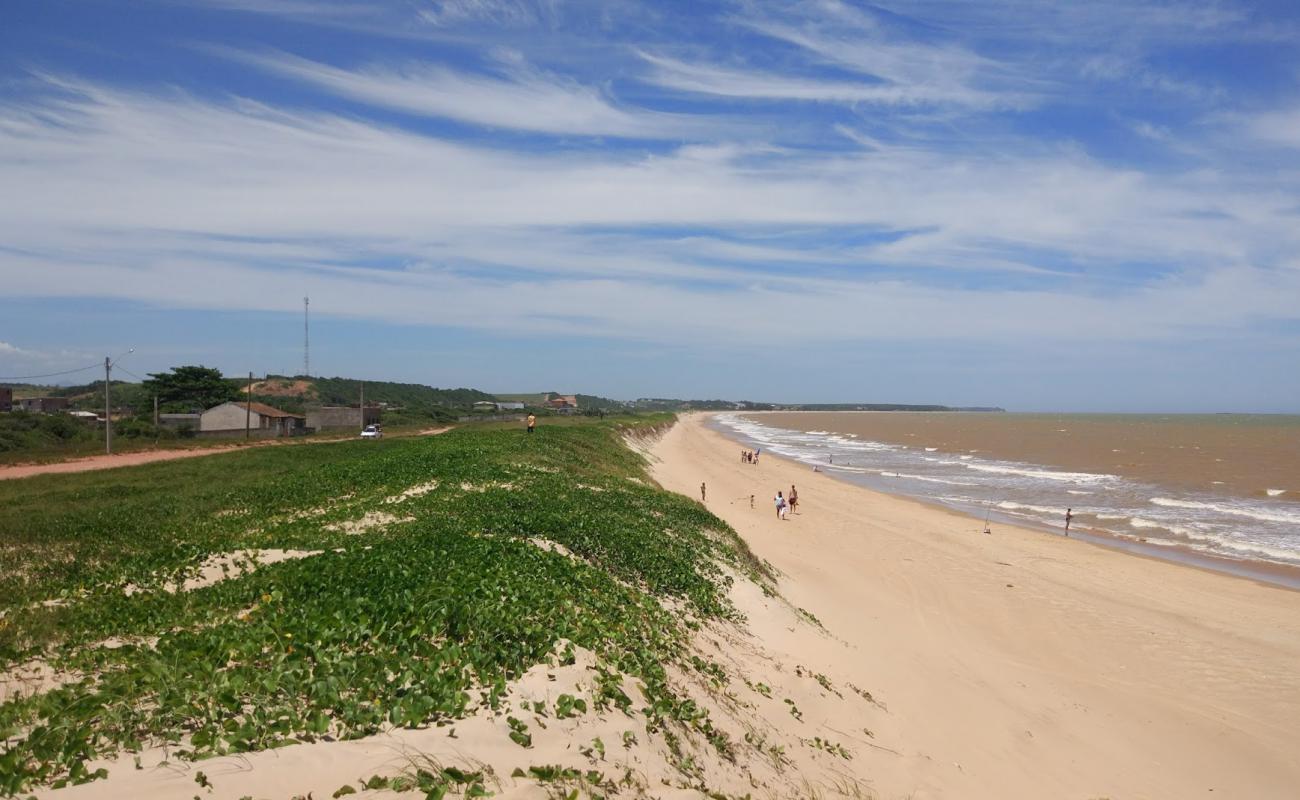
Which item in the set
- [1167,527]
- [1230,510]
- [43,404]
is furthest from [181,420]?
[1230,510]

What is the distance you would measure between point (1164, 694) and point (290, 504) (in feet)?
63.9

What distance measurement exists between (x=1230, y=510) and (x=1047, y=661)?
30.8 metres

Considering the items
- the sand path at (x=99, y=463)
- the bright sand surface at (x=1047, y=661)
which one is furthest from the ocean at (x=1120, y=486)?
the sand path at (x=99, y=463)

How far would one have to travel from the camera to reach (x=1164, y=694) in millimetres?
14250

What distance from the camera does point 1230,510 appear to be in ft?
126

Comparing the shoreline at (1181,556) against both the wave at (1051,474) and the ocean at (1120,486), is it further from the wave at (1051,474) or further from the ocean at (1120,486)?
the wave at (1051,474)

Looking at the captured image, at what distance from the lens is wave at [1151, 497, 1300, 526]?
36.0m

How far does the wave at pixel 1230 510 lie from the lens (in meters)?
36.0

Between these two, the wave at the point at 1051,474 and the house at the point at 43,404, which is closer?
the wave at the point at 1051,474

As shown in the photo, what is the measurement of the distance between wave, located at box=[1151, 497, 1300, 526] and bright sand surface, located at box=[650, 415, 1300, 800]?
47.0 ft

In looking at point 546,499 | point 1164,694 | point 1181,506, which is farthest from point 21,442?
point 1181,506

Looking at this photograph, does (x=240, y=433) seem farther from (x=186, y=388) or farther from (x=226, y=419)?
(x=186, y=388)

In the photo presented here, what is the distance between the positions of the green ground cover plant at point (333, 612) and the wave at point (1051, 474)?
138 ft

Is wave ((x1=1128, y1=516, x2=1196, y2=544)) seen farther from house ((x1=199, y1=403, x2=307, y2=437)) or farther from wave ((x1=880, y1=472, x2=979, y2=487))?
house ((x1=199, y1=403, x2=307, y2=437))
